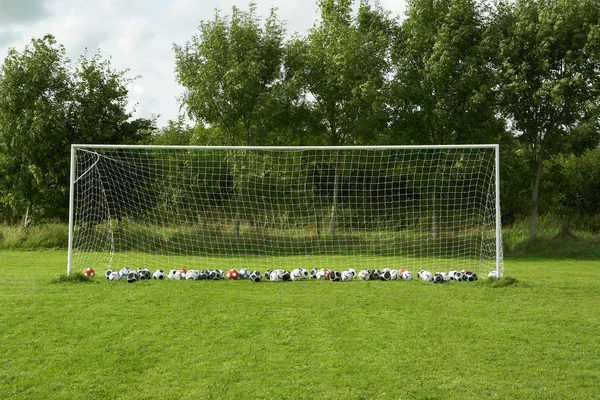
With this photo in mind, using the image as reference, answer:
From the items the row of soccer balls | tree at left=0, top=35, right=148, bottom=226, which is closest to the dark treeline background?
tree at left=0, top=35, right=148, bottom=226

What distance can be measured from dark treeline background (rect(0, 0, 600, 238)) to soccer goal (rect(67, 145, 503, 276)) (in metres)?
0.94

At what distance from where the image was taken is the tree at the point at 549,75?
544 inches

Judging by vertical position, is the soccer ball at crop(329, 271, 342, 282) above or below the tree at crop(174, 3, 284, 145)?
below

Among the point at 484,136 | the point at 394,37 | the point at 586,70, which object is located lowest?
the point at 484,136

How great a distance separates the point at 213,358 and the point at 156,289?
3547mm

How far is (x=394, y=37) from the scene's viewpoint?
1579 cm

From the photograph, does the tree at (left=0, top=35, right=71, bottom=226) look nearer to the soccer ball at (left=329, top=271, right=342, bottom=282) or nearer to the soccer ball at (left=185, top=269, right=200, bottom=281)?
the soccer ball at (left=185, top=269, right=200, bottom=281)

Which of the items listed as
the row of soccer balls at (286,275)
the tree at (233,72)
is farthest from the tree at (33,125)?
the row of soccer balls at (286,275)

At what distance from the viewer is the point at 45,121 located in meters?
14.2

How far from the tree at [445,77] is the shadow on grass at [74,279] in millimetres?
9234

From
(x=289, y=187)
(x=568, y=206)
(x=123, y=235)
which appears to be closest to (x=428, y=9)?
(x=289, y=187)

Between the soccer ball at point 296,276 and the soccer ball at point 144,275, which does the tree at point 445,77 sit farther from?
the soccer ball at point 144,275

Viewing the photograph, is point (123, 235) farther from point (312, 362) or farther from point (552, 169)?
point (552, 169)

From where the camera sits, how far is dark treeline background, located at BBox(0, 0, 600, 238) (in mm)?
14133
